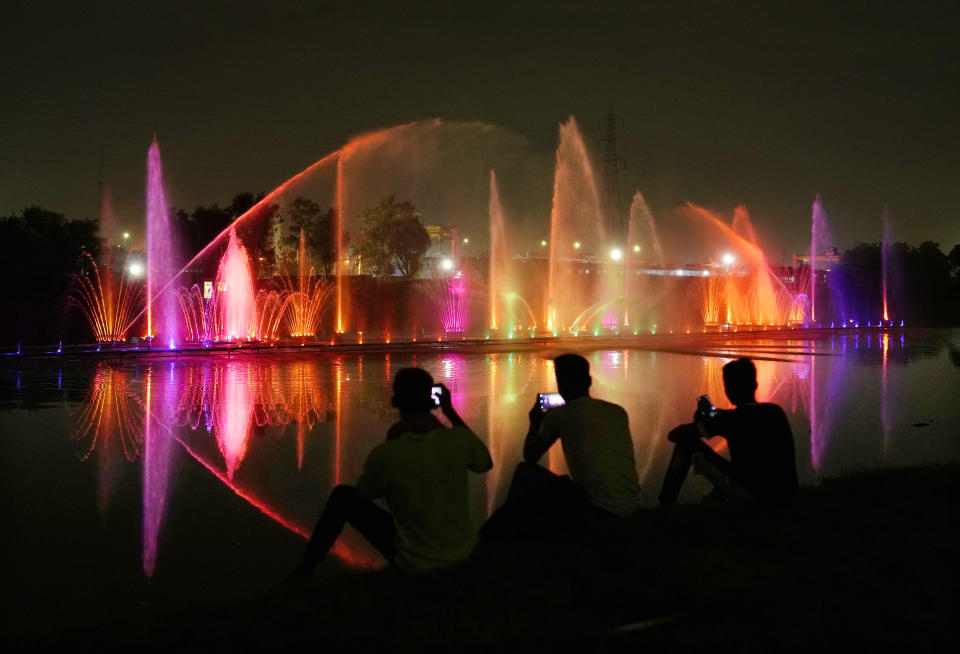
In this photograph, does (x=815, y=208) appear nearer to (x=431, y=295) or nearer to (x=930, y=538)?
(x=431, y=295)

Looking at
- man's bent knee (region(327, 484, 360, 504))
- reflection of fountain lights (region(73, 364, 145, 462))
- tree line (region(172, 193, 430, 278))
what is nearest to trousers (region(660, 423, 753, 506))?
man's bent knee (region(327, 484, 360, 504))

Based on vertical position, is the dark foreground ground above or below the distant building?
below

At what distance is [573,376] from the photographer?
5.95 metres

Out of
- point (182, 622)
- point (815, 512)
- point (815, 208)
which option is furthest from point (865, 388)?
point (815, 208)

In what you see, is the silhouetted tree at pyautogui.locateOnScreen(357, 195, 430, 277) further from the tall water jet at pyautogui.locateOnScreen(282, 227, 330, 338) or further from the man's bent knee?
the man's bent knee

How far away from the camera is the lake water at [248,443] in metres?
6.30

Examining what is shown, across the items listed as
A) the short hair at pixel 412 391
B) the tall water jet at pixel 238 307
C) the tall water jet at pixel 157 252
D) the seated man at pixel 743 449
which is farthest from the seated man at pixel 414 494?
the tall water jet at pixel 238 307

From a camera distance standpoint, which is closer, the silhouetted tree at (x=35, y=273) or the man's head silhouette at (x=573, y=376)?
the man's head silhouette at (x=573, y=376)

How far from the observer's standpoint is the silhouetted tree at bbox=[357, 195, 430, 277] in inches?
3004

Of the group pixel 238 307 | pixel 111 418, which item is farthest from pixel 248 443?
pixel 238 307

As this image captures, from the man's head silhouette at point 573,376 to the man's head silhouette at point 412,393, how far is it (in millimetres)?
1262

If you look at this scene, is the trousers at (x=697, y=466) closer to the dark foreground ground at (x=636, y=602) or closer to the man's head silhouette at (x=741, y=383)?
the man's head silhouette at (x=741, y=383)

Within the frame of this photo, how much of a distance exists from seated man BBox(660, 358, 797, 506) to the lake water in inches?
54.0

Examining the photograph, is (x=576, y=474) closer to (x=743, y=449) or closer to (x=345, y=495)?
(x=743, y=449)
